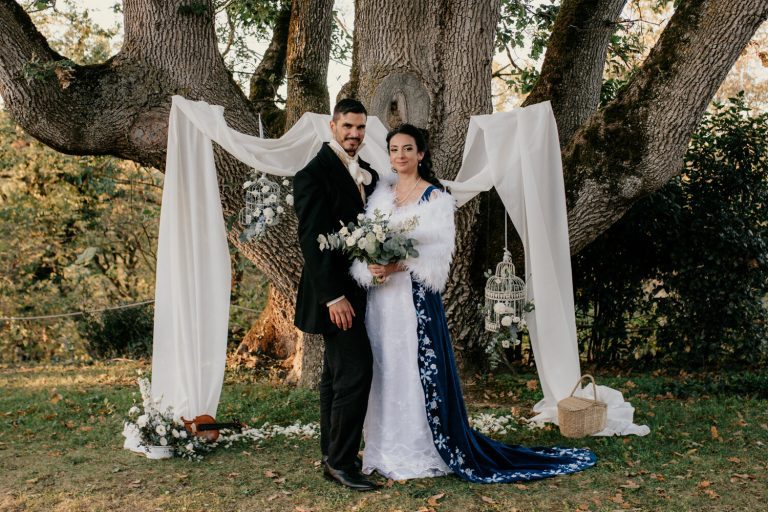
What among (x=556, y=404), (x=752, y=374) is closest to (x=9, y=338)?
(x=556, y=404)

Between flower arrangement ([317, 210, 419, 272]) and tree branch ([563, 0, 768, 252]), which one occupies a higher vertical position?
tree branch ([563, 0, 768, 252])

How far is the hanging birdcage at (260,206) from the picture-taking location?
16.0 ft

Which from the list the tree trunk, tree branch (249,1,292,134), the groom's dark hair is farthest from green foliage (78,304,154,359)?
the groom's dark hair

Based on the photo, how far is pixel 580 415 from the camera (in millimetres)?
4527

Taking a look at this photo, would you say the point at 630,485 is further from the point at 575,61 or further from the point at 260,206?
the point at 575,61

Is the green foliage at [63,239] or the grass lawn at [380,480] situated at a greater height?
the green foliage at [63,239]

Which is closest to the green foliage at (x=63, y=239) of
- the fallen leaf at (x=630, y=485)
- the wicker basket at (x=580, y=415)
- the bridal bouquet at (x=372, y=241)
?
the bridal bouquet at (x=372, y=241)

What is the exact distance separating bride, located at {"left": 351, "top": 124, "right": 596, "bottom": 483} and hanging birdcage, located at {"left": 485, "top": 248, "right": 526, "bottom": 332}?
0.63 meters

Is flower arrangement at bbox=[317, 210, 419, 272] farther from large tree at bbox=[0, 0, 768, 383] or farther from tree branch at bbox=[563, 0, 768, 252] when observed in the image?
tree branch at bbox=[563, 0, 768, 252]

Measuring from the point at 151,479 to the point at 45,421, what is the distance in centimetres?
197

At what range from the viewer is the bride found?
3.90 meters

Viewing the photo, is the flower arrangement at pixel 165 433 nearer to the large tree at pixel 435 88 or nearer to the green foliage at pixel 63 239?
the large tree at pixel 435 88

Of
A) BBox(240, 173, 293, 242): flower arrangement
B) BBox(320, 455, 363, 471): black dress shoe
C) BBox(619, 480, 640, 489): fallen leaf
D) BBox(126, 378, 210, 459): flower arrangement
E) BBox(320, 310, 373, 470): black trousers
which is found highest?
BBox(240, 173, 293, 242): flower arrangement

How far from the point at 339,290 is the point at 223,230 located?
1.24 metres
